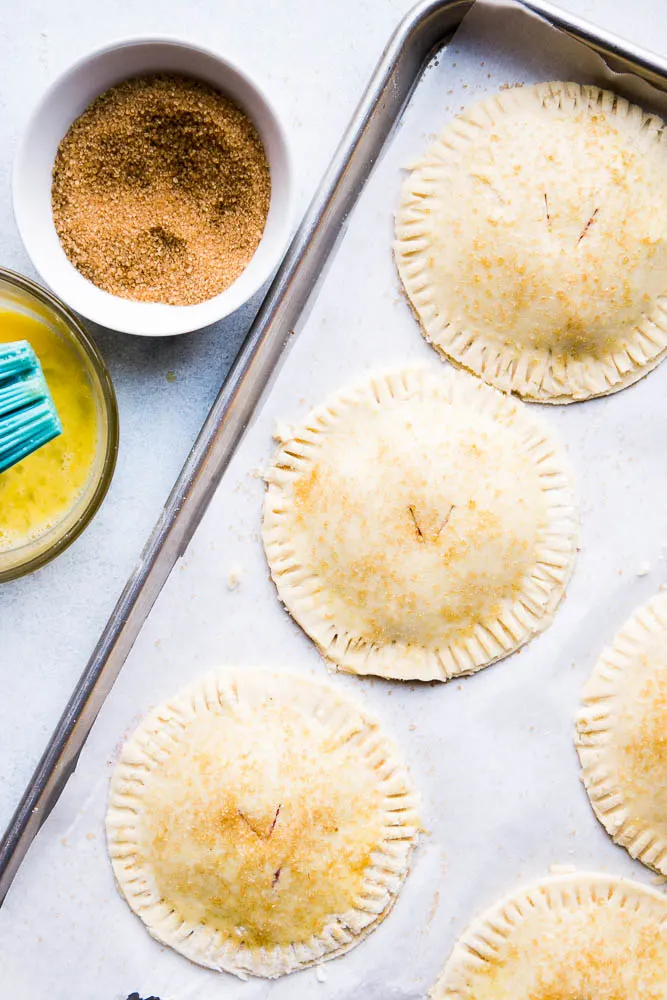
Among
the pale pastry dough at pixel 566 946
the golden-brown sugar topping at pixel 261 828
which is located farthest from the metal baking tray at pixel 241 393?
the pale pastry dough at pixel 566 946

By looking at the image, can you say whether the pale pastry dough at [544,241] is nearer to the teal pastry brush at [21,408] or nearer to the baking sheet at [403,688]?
the baking sheet at [403,688]

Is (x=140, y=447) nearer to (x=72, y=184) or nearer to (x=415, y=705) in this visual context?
(x=72, y=184)

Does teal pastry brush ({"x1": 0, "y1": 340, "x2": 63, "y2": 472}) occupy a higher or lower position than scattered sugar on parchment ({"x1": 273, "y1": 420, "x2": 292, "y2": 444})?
lower

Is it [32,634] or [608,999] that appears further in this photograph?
[32,634]

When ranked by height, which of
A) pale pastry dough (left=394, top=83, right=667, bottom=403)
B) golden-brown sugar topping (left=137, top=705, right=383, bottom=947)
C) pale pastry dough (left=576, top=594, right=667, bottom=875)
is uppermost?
pale pastry dough (left=394, top=83, right=667, bottom=403)

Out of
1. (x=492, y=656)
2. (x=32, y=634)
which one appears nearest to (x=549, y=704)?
(x=492, y=656)

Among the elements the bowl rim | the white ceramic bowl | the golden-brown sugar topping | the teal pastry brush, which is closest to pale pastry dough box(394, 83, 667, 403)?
the white ceramic bowl

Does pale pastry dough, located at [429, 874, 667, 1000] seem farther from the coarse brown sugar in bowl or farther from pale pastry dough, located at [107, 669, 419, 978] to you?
the coarse brown sugar in bowl
